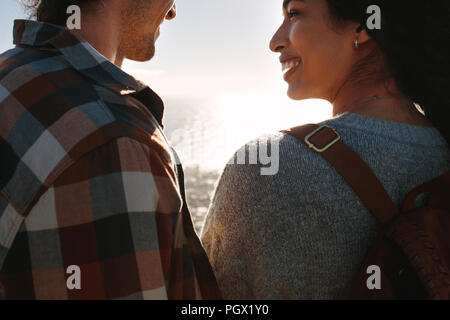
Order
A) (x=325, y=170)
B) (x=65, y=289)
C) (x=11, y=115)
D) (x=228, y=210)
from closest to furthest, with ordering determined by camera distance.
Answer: (x=65, y=289) → (x=11, y=115) → (x=325, y=170) → (x=228, y=210)

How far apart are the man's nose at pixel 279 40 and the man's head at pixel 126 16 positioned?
824mm

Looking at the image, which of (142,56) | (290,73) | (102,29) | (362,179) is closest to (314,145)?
(362,179)

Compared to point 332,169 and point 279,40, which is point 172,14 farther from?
point 332,169

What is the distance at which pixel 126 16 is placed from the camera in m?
2.43

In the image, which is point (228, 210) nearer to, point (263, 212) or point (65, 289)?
point (263, 212)

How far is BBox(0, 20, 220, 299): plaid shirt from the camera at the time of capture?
139 cm

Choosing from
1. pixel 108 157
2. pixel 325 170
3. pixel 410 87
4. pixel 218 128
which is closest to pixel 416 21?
pixel 410 87

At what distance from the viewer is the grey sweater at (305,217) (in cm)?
164

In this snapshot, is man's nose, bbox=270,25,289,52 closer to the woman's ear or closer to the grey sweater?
the woman's ear

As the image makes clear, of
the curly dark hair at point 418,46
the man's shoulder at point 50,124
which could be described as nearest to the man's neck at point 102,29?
the man's shoulder at point 50,124

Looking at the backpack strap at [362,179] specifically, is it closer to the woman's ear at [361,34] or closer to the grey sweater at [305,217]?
the grey sweater at [305,217]

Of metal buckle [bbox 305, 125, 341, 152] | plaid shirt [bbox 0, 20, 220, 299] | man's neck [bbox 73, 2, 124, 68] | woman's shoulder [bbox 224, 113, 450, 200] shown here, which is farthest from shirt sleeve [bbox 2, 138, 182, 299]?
man's neck [bbox 73, 2, 124, 68]

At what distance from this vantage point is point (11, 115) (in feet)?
4.96

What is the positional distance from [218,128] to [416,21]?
12598 cm
